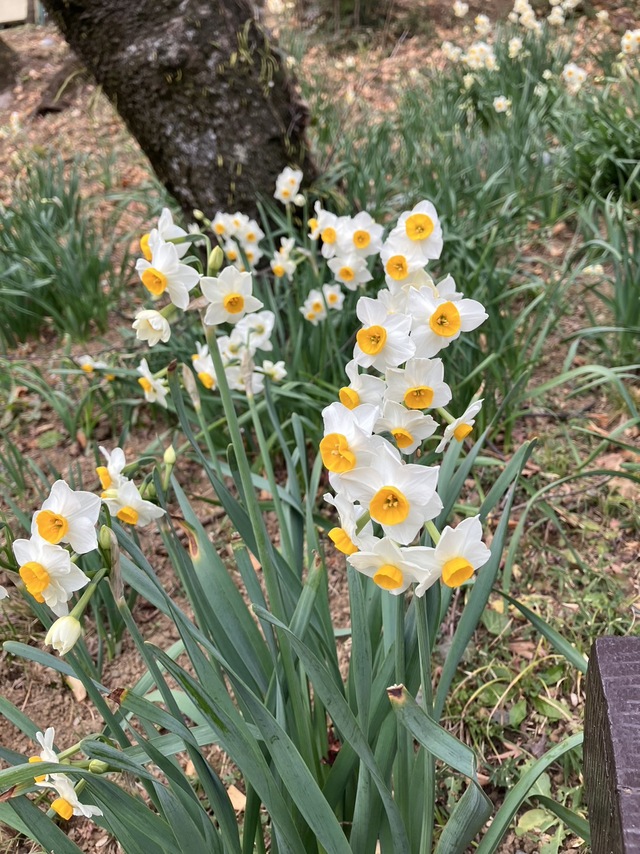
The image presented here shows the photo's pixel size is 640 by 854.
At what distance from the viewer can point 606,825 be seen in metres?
0.73

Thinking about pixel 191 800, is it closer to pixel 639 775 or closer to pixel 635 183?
pixel 639 775

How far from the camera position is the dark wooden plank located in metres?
0.65

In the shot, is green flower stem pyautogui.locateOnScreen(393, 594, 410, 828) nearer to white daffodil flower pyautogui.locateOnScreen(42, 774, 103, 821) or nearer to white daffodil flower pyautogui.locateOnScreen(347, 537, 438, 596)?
white daffodil flower pyautogui.locateOnScreen(347, 537, 438, 596)

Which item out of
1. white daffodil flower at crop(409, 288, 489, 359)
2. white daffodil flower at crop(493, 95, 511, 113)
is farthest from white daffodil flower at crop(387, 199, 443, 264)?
white daffodil flower at crop(493, 95, 511, 113)

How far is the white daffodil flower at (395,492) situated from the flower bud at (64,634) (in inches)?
15.2

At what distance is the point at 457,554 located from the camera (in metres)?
0.74

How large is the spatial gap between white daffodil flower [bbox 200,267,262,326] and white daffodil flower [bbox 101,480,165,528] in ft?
0.99

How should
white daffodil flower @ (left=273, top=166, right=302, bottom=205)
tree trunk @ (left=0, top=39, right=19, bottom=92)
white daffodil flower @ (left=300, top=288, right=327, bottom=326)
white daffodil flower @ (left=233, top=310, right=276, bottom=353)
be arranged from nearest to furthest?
white daffodil flower @ (left=233, top=310, right=276, bottom=353) < white daffodil flower @ (left=300, top=288, right=327, bottom=326) < white daffodil flower @ (left=273, top=166, right=302, bottom=205) < tree trunk @ (left=0, top=39, right=19, bottom=92)

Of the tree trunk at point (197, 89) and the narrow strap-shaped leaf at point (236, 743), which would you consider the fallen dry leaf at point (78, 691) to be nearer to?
the narrow strap-shaped leaf at point (236, 743)

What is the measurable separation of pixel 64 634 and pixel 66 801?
0.88 ft

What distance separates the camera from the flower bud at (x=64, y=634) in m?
0.81

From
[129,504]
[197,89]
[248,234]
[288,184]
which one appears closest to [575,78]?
[288,184]

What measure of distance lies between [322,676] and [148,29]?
243cm

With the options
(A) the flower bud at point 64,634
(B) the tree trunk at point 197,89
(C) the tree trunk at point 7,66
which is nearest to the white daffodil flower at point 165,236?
A: (A) the flower bud at point 64,634
